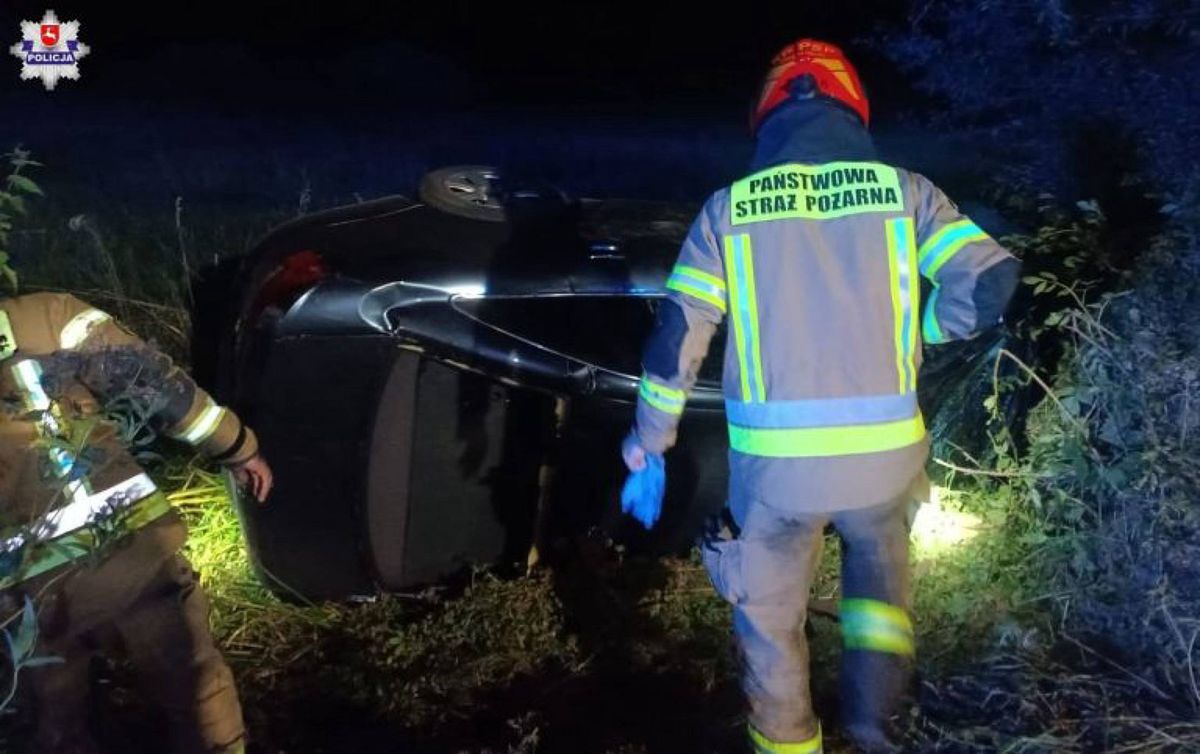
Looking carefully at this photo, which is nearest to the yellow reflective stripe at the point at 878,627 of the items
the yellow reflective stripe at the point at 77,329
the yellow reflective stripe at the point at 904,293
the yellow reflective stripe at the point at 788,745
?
the yellow reflective stripe at the point at 788,745

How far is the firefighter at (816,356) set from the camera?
2707 mm

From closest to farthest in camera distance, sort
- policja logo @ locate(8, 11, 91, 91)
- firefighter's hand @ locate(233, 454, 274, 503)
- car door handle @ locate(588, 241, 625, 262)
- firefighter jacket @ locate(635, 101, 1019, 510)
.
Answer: firefighter jacket @ locate(635, 101, 1019, 510) < firefighter's hand @ locate(233, 454, 274, 503) < car door handle @ locate(588, 241, 625, 262) < policja logo @ locate(8, 11, 91, 91)

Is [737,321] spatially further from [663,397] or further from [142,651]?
[142,651]

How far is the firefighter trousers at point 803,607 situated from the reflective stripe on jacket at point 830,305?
0.41ft

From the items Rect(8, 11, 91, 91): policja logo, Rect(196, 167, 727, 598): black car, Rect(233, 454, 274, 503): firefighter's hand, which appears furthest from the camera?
Rect(8, 11, 91, 91): policja logo

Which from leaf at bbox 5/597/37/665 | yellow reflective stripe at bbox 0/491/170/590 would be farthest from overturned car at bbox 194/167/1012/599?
leaf at bbox 5/597/37/665

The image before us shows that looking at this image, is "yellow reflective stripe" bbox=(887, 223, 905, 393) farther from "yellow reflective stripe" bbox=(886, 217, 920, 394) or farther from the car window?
the car window

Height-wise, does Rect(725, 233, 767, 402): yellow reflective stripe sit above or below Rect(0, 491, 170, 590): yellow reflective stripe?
above

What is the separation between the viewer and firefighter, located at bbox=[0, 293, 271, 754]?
112 inches

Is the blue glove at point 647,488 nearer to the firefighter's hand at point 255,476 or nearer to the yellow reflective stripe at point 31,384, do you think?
the firefighter's hand at point 255,476

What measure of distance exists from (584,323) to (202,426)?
117 centimetres

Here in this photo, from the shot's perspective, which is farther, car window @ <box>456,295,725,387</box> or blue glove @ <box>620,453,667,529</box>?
car window @ <box>456,295,725,387</box>

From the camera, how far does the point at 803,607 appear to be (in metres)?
2.95

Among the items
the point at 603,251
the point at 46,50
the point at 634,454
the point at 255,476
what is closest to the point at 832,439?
the point at 634,454
